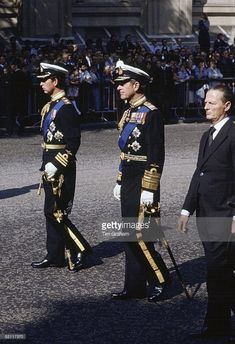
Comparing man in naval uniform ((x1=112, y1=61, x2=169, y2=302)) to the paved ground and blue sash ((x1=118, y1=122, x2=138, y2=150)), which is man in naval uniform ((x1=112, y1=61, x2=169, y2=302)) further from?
the paved ground

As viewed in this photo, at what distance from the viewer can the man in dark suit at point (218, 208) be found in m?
6.79

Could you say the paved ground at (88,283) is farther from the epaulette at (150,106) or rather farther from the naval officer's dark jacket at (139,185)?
the epaulette at (150,106)

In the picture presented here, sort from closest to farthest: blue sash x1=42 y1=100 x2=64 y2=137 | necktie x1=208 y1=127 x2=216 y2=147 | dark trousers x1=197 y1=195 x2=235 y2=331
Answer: dark trousers x1=197 y1=195 x2=235 y2=331 → necktie x1=208 y1=127 x2=216 y2=147 → blue sash x1=42 y1=100 x2=64 y2=137

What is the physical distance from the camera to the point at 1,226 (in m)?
10.7

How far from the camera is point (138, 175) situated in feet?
25.7

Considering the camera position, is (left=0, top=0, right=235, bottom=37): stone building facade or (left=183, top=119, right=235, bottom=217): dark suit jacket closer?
(left=183, top=119, right=235, bottom=217): dark suit jacket

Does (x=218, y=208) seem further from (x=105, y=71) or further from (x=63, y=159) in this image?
(x=105, y=71)

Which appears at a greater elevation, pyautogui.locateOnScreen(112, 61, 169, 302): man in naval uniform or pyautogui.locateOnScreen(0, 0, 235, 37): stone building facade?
pyautogui.locateOnScreen(0, 0, 235, 37): stone building facade

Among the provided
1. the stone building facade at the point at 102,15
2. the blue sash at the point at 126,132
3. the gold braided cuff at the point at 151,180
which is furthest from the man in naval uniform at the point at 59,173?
the stone building facade at the point at 102,15

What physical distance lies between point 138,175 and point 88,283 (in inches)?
47.4

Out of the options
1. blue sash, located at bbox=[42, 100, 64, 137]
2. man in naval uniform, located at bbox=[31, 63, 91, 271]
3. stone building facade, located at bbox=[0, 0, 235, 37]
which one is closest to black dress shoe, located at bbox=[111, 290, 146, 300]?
man in naval uniform, located at bbox=[31, 63, 91, 271]

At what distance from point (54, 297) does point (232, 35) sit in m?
31.5

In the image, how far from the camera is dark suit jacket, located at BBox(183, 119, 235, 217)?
6.82 m

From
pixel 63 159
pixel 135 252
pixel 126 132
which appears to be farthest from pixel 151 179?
pixel 63 159
